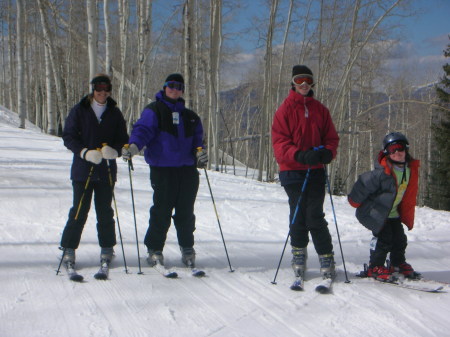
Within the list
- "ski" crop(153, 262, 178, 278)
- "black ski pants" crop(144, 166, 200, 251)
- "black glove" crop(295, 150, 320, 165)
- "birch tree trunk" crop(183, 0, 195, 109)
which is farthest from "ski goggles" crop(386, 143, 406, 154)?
"birch tree trunk" crop(183, 0, 195, 109)

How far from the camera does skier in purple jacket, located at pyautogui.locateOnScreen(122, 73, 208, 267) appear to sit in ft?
12.6

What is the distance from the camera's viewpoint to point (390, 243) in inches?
153

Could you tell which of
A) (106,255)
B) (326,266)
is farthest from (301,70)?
(106,255)

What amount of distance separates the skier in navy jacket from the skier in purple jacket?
0.29m

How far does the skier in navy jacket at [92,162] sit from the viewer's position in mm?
3727

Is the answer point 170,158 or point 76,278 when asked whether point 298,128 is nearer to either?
point 170,158

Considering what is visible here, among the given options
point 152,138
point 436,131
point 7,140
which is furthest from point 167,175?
point 436,131

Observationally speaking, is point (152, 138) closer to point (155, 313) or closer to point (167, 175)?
point (167, 175)

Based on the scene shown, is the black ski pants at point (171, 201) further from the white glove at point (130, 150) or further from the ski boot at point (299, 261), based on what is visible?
the ski boot at point (299, 261)

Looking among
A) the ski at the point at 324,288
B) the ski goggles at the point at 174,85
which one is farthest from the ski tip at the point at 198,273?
the ski goggles at the point at 174,85

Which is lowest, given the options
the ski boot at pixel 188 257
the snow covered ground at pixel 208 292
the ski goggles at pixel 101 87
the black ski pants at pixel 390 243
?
the snow covered ground at pixel 208 292

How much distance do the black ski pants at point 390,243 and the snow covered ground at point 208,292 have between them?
256mm

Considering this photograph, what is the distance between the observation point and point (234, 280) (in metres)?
3.84

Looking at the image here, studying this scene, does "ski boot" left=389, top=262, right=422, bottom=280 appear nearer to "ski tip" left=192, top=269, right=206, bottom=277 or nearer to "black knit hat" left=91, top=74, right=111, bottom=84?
"ski tip" left=192, top=269, right=206, bottom=277
